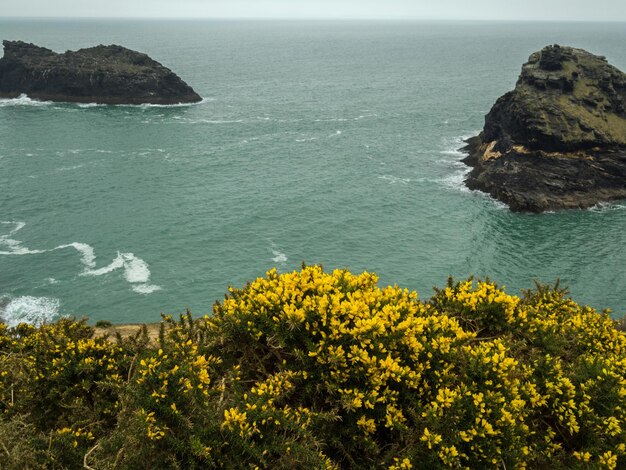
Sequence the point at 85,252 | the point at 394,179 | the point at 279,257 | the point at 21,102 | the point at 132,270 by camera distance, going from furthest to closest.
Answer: the point at 21,102
the point at 394,179
the point at 279,257
the point at 85,252
the point at 132,270

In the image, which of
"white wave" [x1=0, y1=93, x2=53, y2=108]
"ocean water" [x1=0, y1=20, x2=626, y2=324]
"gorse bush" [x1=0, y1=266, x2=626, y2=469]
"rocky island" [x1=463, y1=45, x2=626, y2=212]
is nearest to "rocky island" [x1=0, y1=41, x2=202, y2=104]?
"white wave" [x1=0, y1=93, x2=53, y2=108]

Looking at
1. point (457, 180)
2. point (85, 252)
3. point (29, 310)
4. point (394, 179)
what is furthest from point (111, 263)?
point (457, 180)

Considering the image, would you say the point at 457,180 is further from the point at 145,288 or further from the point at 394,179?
the point at 145,288

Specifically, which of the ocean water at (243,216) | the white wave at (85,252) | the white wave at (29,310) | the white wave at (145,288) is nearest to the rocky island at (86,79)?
the ocean water at (243,216)

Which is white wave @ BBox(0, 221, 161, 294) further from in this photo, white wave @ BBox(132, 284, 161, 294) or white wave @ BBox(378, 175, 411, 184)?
white wave @ BBox(378, 175, 411, 184)

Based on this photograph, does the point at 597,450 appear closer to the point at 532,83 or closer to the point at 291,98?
the point at 532,83

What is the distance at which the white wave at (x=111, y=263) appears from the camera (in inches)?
2016

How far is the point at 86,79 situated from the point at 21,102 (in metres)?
18.7

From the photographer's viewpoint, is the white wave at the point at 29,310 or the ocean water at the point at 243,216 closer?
the white wave at the point at 29,310

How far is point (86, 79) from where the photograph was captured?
130625mm

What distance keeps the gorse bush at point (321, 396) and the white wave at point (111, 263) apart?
126 feet

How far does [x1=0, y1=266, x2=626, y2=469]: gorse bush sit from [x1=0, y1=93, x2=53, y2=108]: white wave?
13810 cm

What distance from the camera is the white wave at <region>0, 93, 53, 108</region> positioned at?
417ft

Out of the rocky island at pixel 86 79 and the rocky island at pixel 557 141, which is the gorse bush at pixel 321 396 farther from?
the rocky island at pixel 86 79
